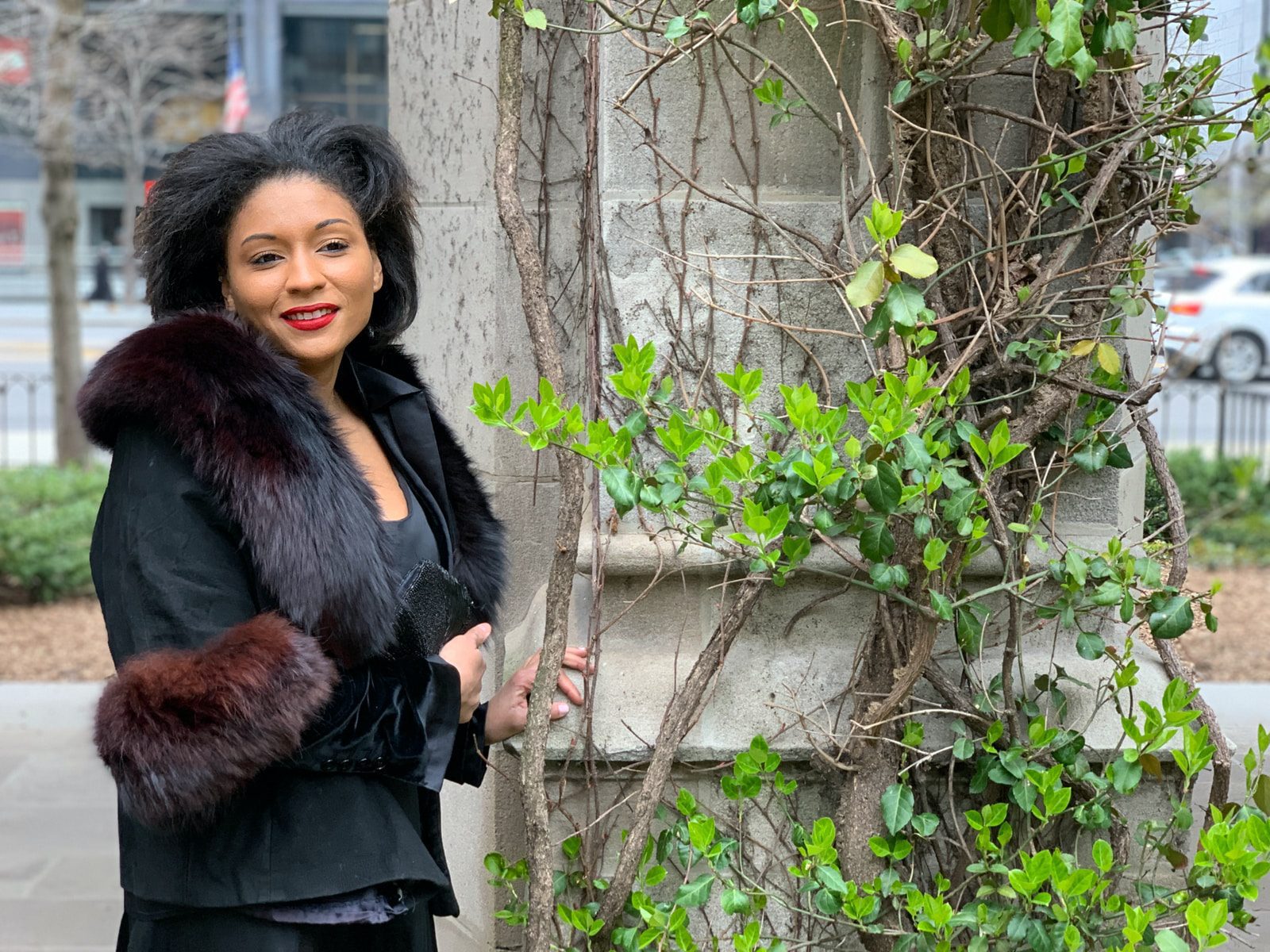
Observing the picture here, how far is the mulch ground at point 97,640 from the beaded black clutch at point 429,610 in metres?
4.86

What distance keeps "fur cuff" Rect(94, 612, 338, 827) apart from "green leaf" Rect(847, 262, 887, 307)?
3.28 ft

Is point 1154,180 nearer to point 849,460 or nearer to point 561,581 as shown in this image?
point 849,460

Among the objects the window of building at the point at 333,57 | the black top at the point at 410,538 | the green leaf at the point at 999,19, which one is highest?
the window of building at the point at 333,57

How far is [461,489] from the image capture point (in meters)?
2.71

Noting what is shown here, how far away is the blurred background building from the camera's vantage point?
22.5 meters

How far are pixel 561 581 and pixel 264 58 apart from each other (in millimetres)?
26891

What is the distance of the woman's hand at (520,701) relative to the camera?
268 centimetres

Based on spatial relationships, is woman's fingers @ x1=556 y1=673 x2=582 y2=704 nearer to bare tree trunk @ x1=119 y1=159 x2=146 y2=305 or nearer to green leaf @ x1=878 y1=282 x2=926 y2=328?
green leaf @ x1=878 y1=282 x2=926 y2=328

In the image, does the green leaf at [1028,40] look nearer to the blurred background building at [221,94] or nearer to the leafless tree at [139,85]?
the leafless tree at [139,85]

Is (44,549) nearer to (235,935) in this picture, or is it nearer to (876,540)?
(235,935)

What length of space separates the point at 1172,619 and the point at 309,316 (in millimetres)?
1565

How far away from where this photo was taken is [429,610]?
7.94 feet

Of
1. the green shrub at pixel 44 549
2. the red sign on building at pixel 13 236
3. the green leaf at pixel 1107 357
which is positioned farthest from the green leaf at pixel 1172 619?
the red sign on building at pixel 13 236

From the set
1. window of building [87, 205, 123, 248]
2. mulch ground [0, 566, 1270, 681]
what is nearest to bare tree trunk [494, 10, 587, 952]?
mulch ground [0, 566, 1270, 681]
